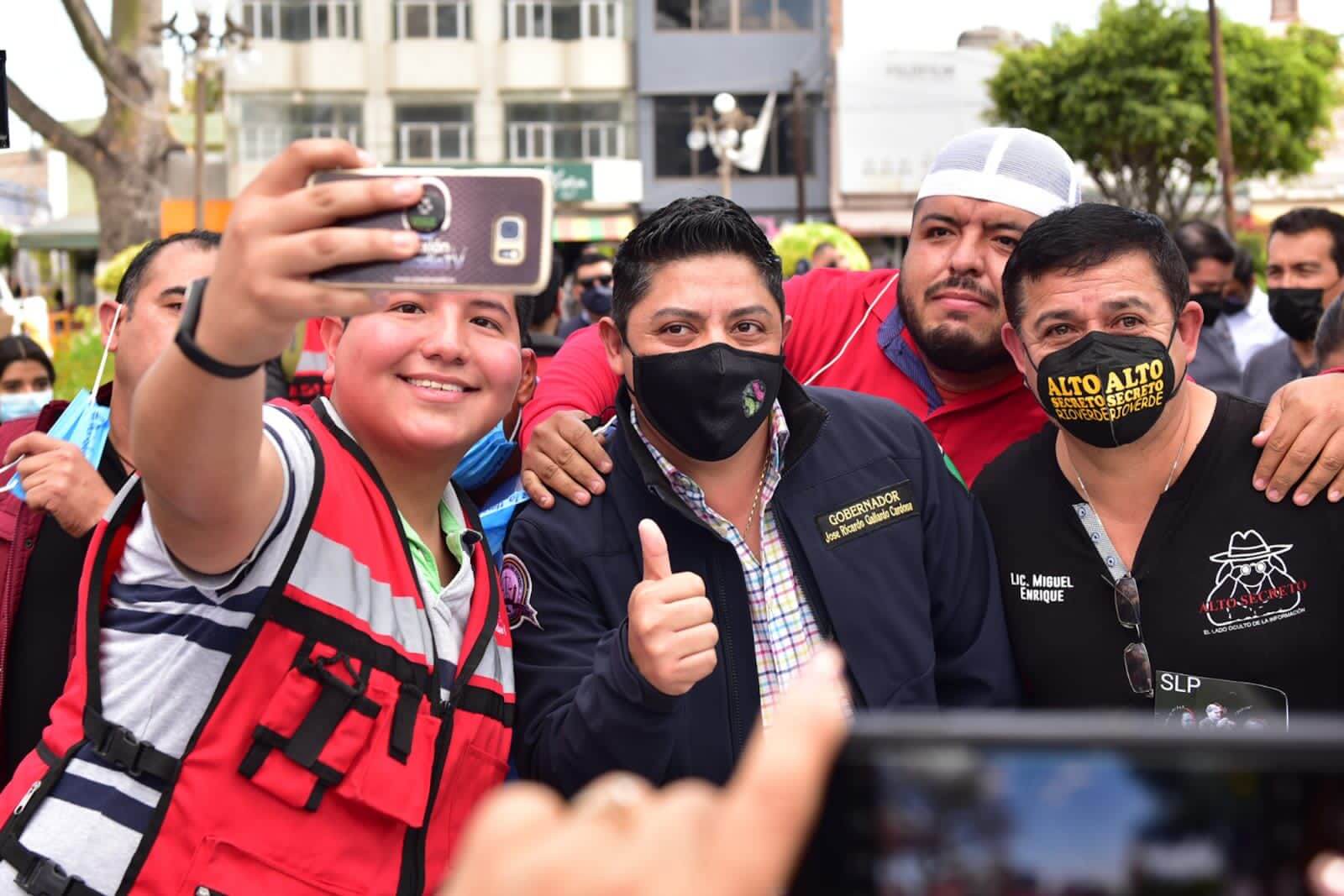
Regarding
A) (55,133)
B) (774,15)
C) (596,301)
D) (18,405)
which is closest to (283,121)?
(774,15)

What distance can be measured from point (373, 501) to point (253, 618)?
1.04ft

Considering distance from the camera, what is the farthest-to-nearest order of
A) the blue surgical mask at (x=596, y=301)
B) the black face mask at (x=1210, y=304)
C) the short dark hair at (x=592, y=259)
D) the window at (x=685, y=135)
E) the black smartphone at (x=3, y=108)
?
the window at (x=685, y=135), the short dark hair at (x=592, y=259), the blue surgical mask at (x=596, y=301), the black face mask at (x=1210, y=304), the black smartphone at (x=3, y=108)

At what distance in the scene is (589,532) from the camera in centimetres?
263

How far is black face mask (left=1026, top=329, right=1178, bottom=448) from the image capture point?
263cm

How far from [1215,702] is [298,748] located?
5.51 ft

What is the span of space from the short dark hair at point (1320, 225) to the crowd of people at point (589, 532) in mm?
3876

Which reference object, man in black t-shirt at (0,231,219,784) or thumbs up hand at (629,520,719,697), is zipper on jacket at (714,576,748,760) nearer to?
thumbs up hand at (629,520,719,697)

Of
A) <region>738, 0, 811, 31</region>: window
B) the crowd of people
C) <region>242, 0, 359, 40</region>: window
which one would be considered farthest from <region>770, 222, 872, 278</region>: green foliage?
<region>242, 0, 359, 40</region>: window

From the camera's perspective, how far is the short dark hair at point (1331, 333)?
3793mm

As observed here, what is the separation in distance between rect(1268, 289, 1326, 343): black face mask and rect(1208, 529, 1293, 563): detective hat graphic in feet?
14.3

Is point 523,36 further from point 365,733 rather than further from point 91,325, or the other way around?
point 365,733

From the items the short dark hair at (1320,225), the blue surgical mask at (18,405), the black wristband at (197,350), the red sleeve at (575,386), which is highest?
the short dark hair at (1320,225)

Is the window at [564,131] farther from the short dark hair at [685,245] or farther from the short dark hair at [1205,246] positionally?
the short dark hair at [685,245]

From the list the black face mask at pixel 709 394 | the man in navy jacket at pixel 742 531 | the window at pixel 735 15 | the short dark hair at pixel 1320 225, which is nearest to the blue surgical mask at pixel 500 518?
the man in navy jacket at pixel 742 531
